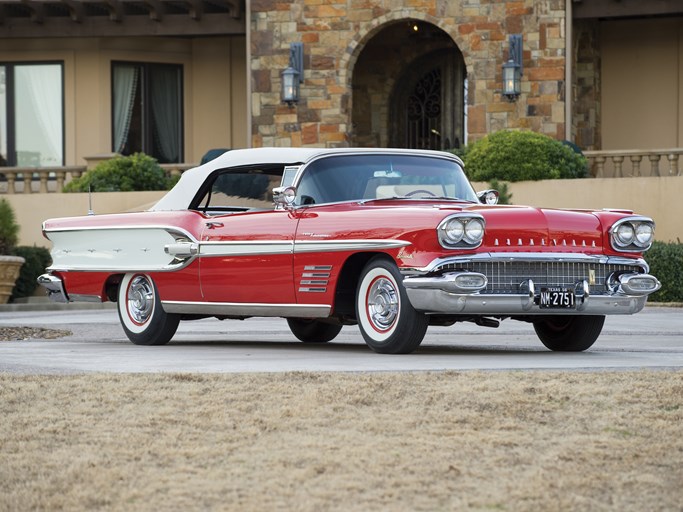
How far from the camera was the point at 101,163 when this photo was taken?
80.5ft

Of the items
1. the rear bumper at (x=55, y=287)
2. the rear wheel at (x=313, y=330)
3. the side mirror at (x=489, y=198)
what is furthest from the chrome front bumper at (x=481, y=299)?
the rear bumper at (x=55, y=287)

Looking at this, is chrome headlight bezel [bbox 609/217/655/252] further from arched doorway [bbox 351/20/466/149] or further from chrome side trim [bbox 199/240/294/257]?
arched doorway [bbox 351/20/466/149]

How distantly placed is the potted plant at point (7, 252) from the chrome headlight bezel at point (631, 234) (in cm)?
1397

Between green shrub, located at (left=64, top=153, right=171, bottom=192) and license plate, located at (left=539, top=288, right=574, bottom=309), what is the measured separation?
15617mm

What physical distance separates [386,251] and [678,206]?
13334mm

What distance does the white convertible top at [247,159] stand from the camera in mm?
10164

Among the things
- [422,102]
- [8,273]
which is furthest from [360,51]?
[8,273]

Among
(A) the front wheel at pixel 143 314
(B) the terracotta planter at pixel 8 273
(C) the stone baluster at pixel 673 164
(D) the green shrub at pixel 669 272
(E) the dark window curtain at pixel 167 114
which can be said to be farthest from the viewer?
(E) the dark window curtain at pixel 167 114

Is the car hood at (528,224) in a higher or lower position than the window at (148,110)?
lower

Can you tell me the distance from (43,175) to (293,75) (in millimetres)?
4864

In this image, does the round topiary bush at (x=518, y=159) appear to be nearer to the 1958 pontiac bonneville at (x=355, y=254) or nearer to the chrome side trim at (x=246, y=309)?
the 1958 pontiac bonneville at (x=355, y=254)

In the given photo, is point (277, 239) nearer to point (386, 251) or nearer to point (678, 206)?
point (386, 251)

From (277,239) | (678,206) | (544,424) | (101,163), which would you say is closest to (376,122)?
(101,163)

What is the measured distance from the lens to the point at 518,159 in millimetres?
21750
